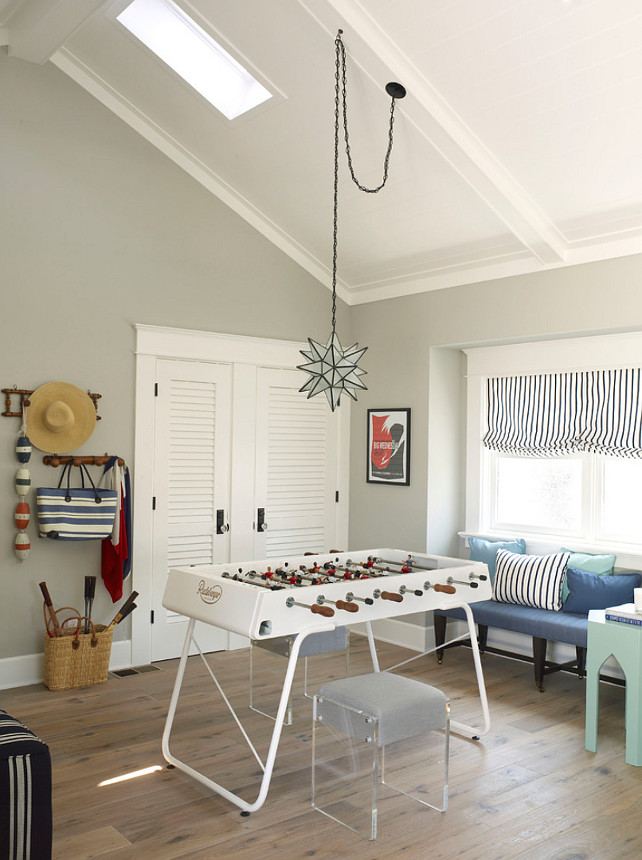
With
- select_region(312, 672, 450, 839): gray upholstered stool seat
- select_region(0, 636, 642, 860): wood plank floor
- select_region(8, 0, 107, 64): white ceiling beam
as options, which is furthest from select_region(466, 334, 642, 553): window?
select_region(8, 0, 107, 64): white ceiling beam

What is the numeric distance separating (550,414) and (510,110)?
2.07m

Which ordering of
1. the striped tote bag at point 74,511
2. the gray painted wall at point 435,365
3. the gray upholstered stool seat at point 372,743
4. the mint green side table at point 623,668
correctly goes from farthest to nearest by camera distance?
the gray painted wall at point 435,365, the striped tote bag at point 74,511, the mint green side table at point 623,668, the gray upholstered stool seat at point 372,743

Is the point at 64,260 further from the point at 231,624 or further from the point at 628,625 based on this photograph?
the point at 628,625

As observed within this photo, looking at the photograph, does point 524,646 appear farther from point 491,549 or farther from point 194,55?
point 194,55

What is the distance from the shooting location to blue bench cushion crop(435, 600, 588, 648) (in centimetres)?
436

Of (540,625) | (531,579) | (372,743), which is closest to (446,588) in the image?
(372,743)

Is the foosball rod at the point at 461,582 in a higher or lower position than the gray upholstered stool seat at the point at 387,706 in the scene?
higher

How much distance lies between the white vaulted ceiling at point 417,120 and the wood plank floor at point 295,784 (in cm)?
265

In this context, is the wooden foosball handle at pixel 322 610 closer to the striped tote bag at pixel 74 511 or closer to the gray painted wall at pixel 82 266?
the striped tote bag at pixel 74 511

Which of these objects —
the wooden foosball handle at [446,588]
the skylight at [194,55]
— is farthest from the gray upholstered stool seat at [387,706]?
the skylight at [194,55]

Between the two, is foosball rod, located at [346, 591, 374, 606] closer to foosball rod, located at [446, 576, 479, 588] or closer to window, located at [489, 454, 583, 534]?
foosball rod, located at [446, 576, 479, 588]

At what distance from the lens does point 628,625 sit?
3596 millimetres

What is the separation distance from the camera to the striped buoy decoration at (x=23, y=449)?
4.42 m

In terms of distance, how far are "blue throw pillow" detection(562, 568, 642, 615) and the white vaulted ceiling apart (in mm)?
1879
